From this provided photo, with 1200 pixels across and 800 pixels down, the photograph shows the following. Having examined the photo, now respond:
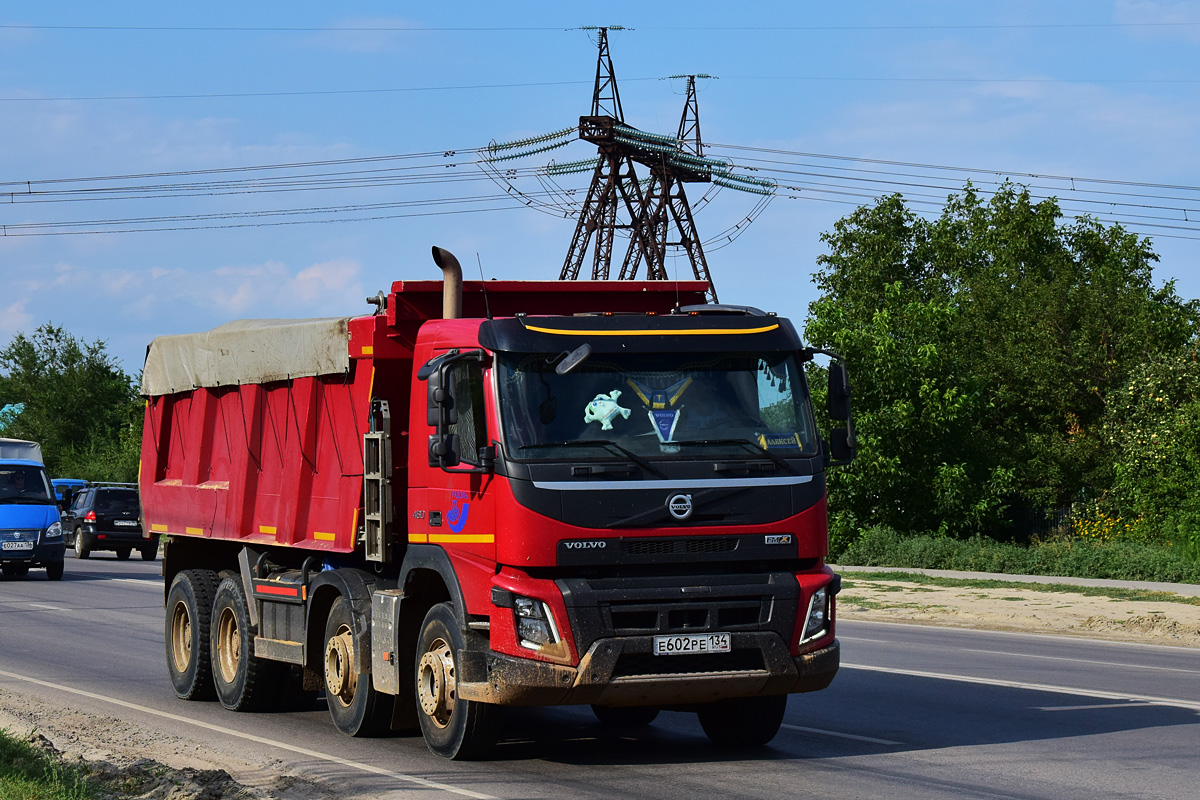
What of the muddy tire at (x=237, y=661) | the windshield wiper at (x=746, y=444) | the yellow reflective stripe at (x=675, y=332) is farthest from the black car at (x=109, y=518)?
the windshield wiper at (x=746, y=444)

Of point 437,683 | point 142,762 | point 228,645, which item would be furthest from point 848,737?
point 228,645

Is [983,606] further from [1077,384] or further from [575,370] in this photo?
[1077,384]

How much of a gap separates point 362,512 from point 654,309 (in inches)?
108

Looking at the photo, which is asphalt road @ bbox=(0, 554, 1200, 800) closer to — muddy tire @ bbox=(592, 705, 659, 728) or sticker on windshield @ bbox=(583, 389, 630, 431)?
muddy tire @ bbox=(592, 705, 659, 728)

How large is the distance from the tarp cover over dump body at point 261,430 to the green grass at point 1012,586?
13885mm

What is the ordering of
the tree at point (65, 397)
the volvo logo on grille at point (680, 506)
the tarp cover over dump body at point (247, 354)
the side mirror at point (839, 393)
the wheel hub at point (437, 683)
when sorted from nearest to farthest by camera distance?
the volvo logo on grille at point (680, 506) → the wheel hub at point (437, 683) → the side mirror at point (839, 393) → the tarp cover over dump body at point (247, 354) → the tree at point (65, 397)

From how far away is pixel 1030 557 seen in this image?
94.1ft

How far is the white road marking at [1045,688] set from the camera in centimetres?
1183

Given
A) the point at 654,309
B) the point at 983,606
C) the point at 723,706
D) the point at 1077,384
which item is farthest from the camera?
the point at 1077,384

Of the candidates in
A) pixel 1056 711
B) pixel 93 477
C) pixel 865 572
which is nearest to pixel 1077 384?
pixel 865 572

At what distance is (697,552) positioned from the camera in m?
8.87

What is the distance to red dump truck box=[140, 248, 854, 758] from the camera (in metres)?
8.66

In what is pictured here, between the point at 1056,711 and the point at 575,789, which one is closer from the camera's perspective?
the point at 575,789

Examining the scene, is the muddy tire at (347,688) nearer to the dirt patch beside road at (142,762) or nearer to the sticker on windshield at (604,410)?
the dirt patch beside road at (142,762)
